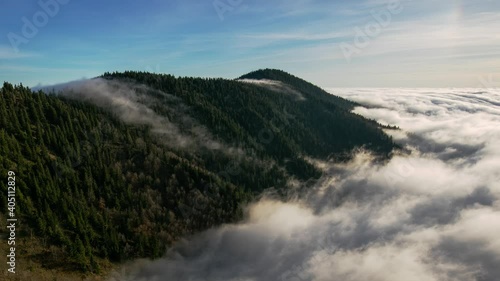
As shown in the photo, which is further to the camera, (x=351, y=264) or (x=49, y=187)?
(x=351, y=264)

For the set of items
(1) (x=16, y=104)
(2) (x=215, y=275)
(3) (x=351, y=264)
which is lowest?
(3) (x=351, y=264)

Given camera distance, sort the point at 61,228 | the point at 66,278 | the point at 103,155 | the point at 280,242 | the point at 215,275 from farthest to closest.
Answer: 1. the point at 280,242
2. the point at 103,155
3. the point at 215,275
4. the point at 61,228
5. the point at 66,278

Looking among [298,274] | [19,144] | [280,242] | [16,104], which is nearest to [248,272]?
[298,274]

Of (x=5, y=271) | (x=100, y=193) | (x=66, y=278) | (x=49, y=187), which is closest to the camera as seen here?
(x=5, y=271)

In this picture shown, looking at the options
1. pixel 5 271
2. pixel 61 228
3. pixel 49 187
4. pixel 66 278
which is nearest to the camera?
pixel 5 271

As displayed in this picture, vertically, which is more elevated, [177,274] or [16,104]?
[16,104]

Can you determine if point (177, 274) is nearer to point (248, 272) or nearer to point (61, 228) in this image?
point (248, 272)

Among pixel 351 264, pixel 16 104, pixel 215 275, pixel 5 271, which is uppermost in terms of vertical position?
pixel 16 104

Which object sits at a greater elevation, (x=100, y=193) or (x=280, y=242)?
(x=100, y=193)

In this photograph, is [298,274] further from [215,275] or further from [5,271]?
[5,271]

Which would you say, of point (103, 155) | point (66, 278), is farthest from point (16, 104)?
point (66, 278)
